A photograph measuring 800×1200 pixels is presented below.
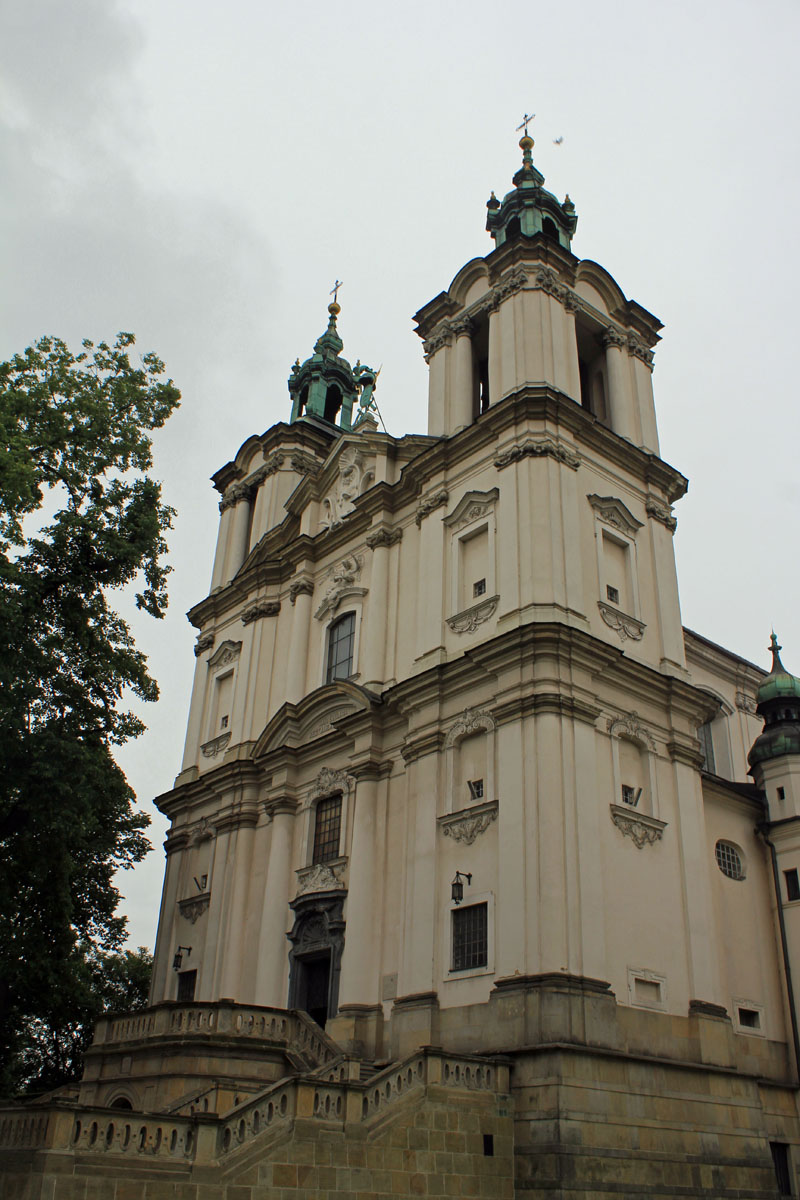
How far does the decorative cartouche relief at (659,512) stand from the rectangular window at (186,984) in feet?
50.3

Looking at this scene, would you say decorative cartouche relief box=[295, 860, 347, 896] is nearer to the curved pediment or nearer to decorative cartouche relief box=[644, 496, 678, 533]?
the curved pediment

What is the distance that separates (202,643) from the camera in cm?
3134

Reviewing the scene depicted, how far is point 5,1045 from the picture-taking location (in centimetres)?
2883

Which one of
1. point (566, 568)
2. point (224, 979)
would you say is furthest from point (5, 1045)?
point (566, 568)

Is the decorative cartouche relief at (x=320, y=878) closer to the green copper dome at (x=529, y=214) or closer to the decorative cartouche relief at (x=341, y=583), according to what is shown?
the decorative cartouche relief at (x=341, y=583)

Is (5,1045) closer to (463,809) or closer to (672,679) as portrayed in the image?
(463,809)

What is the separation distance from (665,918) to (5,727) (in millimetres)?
12126

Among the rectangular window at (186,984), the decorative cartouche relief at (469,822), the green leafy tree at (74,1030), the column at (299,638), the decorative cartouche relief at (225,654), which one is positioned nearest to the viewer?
the decorative cartouche relief at (469,822)

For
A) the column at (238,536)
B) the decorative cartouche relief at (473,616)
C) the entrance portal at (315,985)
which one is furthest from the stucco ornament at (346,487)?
the entrance portal at (315,985)

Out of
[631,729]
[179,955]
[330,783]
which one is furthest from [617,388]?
[179,955]

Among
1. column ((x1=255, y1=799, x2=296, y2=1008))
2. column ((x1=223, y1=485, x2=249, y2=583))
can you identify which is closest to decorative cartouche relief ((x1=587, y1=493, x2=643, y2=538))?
column ((x1=255, y1=799, x2=296, y2=1008))

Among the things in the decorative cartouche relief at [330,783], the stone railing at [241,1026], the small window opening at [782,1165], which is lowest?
the small window opening at [782,1165]

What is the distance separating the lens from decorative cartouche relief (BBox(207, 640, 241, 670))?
29.6 meters

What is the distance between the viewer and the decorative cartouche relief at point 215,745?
28047 mm
